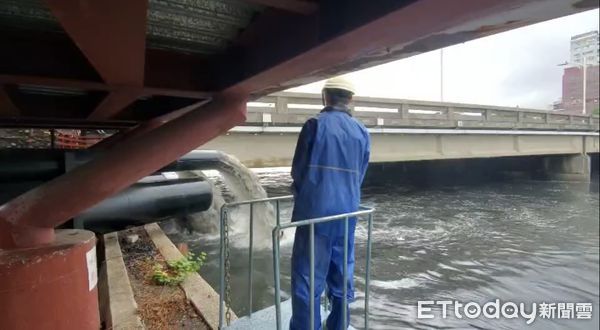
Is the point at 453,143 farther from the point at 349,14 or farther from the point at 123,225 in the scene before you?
the point at 349,14

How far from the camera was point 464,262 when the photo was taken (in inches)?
316

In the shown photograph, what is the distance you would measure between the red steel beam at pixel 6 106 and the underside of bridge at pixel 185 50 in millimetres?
10

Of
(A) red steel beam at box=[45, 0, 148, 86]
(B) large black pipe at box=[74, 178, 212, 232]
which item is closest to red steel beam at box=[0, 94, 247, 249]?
(A) red steel beam at box=[45, 0, 148, 86]

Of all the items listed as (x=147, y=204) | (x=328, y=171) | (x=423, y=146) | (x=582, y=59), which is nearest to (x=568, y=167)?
(x=423, y=146)

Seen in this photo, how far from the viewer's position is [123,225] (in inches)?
218

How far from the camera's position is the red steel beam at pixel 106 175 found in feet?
7.67

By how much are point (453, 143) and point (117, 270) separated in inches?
589

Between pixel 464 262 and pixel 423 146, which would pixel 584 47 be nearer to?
pixel 464 262

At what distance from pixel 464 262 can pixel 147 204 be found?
634cm

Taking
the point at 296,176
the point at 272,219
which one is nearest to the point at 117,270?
the point at 296,176

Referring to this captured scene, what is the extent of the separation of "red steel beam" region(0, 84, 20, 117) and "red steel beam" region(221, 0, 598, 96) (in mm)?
2046

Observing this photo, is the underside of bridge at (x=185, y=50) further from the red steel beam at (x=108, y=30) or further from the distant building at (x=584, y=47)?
the distant building at (x=584, y=47)

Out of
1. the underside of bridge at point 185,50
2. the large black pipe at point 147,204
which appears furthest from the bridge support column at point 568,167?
the underside of bridge at point 185,50

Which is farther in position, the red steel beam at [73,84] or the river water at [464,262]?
the river water at [464,262]
